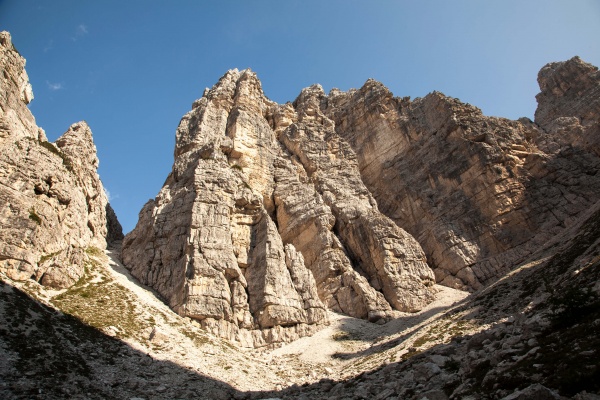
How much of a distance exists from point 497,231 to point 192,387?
6039cm

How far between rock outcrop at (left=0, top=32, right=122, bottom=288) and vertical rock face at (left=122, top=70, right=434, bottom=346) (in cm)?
991

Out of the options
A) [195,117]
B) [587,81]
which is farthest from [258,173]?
[587,81]

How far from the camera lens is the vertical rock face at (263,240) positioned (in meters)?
52.5

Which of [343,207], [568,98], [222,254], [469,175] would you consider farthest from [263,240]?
[568,98]

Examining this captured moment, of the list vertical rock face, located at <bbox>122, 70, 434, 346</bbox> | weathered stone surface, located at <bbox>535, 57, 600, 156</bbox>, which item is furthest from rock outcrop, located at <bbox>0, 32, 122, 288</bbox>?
weathered stone surface, located at <bbox>535, 57, 600, 156</bbox>

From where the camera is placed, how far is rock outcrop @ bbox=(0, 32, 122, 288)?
4097cm

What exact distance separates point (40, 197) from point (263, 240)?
30.7 metres

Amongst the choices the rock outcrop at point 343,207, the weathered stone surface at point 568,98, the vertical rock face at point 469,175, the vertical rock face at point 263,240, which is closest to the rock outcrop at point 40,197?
the vertical rock face at point 263,240

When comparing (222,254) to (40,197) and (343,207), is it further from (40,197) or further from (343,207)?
(343,207)

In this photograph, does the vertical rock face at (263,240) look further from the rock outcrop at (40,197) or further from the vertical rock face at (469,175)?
the rock outcrop at (40,197)

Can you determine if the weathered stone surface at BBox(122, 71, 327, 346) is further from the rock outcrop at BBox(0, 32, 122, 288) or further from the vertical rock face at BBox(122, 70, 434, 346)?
the rock outcrop at BBox(0, 32, 122, 288)

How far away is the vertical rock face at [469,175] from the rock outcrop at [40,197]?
58.0m

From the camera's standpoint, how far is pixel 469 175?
77.9 meters

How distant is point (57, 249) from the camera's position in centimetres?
4600
